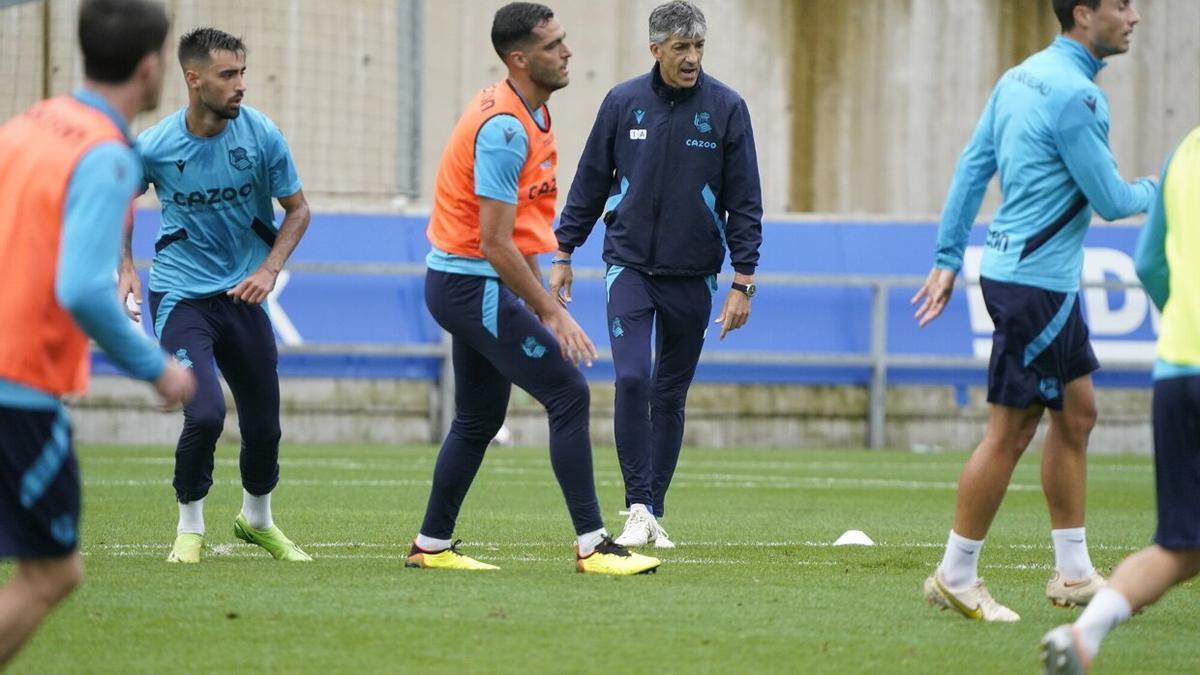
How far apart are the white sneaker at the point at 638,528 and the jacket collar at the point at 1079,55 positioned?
2.94 metres

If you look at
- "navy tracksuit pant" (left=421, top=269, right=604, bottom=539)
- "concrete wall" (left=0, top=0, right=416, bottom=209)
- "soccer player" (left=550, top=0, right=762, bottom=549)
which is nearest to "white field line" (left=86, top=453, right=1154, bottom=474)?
"concrete wall" (left=0, top=0, right=416, bottom=209)

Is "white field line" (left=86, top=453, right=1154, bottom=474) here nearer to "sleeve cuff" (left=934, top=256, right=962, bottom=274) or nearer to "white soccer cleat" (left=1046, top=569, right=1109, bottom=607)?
"white soccer cleat" (left=1046, top=569, right=1109, bottom=607)

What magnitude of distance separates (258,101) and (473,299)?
10569 mm

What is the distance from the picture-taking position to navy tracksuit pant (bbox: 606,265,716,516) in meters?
8.27

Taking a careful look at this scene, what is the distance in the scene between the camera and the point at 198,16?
54.3 feet

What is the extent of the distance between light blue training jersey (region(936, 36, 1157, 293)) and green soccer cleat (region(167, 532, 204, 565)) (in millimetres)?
3141

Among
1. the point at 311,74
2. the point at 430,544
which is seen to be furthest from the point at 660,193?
the point at 311,74

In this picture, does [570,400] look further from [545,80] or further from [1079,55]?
[1079,55]

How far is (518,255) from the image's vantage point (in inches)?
262

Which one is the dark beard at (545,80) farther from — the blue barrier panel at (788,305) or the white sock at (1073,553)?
the blue barrier panel at (788,305)

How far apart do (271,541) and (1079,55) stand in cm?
365

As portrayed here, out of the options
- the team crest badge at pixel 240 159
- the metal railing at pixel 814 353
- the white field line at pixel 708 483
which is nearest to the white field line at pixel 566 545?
the team crest badge at pixel 240 159

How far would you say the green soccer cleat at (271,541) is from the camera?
760 cm

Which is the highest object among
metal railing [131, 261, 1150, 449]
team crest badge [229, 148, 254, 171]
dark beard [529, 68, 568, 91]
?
dark beard [529, 68, 568, 91]
